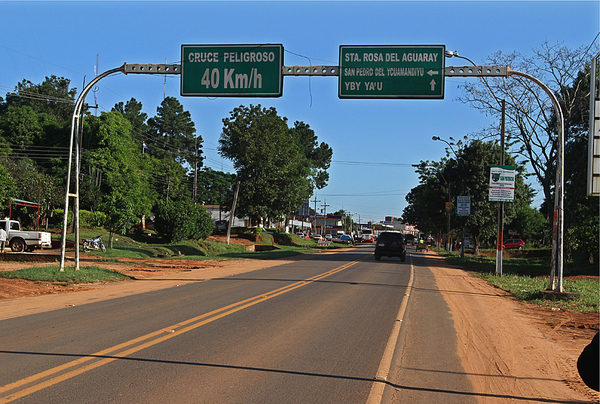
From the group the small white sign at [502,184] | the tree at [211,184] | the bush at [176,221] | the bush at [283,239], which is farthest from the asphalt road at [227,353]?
the tree at [211,184]

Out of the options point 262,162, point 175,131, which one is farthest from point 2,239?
point 175,131

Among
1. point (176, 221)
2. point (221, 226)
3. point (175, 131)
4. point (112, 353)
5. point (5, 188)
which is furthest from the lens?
point (175, 131)

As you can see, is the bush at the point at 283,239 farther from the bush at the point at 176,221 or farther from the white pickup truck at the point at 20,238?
the white pickup truck at the point at 20,238

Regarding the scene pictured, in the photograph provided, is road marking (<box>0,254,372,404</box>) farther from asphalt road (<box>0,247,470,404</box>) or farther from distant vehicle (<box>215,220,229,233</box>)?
distant vehicle (<box>215,220,229,233</box>)

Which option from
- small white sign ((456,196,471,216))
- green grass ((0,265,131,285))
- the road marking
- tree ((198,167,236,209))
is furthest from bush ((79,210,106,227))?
tree ((198,167,236,209))

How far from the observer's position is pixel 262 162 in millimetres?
61344

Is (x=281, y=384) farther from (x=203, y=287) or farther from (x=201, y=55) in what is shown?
(x=201, y=55)

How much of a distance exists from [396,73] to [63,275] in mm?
12275

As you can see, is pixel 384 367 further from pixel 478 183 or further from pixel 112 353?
pixel 478 183

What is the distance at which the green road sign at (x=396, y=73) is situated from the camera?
49.0 ft

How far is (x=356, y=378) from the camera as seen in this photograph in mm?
6254

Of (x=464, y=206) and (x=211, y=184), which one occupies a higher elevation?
(x=211, y=184)

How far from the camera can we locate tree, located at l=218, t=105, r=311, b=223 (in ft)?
202

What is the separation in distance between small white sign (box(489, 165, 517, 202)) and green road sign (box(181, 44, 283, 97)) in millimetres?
14186
